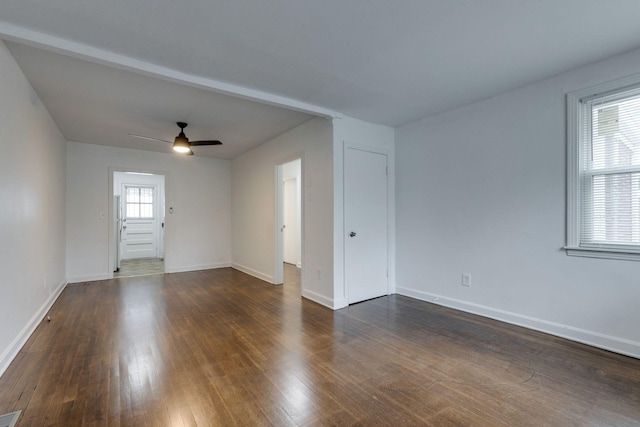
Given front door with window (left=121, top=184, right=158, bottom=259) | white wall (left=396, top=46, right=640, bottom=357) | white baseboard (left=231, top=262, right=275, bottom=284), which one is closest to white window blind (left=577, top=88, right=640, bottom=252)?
white wall (left=396, top=46, right=640, bottom=357)

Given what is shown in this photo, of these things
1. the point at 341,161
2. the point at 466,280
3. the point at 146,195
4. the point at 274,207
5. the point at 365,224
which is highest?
the point at 341,161

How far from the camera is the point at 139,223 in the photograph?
8.12 m

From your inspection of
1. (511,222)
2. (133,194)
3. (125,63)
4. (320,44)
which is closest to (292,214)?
(133,194)

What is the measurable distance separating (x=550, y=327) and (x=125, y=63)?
4.44 meters

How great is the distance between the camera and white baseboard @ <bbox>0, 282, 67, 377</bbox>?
224cm

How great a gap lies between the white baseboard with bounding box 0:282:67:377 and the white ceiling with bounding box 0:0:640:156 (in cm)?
235

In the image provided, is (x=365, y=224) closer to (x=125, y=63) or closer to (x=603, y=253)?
(x=603, y=253)

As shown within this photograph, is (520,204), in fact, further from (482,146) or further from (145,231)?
(145,231)

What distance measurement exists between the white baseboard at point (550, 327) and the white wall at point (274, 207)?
150 cm

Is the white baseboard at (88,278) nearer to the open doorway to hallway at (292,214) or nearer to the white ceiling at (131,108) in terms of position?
the white ceiling at (131,108)

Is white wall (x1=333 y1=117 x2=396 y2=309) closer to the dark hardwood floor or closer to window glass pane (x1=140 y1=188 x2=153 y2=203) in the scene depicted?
the dark hardwood floor

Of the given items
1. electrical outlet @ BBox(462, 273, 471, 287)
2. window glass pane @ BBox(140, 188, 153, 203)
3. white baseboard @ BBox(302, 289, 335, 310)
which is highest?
window glass pane @ BBox(140, 188, 153, 203)

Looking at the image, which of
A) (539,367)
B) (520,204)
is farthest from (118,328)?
(520,204)

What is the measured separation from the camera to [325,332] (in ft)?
9.63
